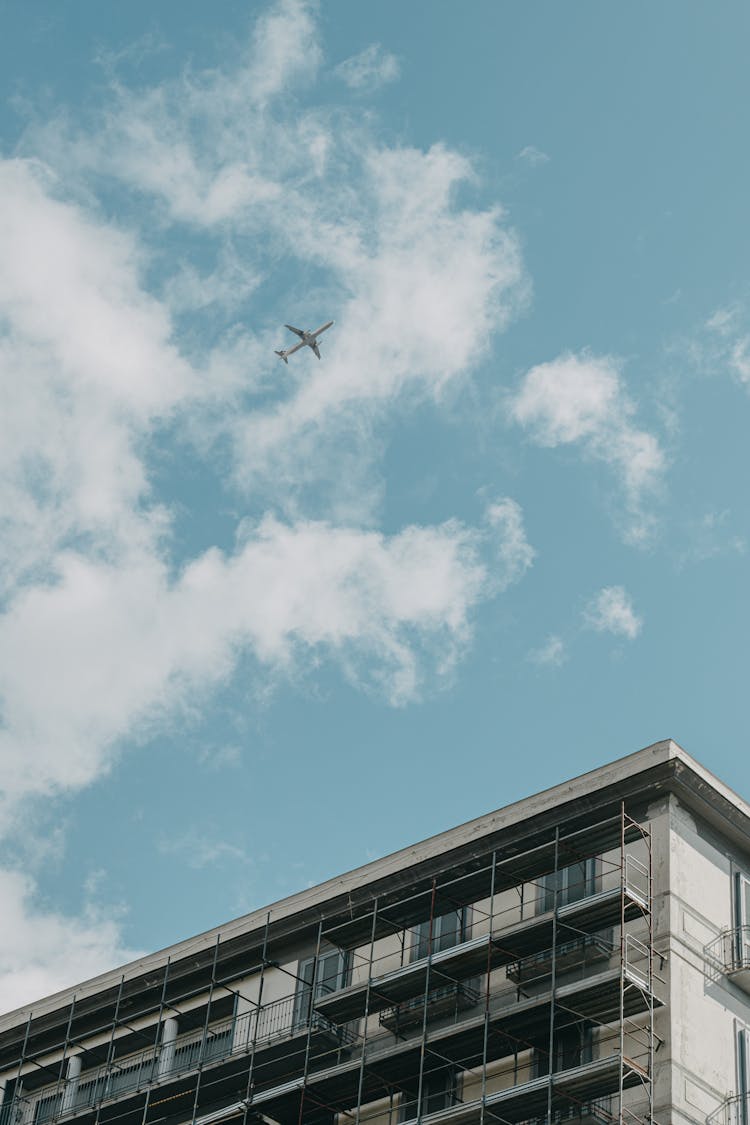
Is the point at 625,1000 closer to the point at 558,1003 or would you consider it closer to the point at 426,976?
the point at 558,1003

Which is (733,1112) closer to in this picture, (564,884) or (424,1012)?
(564,884)

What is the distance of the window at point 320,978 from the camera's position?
44.6 meters

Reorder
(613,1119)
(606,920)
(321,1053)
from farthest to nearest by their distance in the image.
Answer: (321,1053) < (606,920) < (613,1119)

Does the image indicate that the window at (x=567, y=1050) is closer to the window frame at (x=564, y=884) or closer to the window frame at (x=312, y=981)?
the window frame at (x=564, y=884)

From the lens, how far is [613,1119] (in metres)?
36.6

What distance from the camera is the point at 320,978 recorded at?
1780 inches

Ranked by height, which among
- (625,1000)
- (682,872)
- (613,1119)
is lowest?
(613,1119)

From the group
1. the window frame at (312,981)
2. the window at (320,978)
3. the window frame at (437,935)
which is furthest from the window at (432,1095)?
the window at (320,978)

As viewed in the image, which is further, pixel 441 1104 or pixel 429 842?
pixel 429 842

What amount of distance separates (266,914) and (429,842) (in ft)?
17.9

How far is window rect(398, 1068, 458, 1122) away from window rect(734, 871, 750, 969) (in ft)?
22.5

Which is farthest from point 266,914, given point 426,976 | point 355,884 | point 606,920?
point 606,920

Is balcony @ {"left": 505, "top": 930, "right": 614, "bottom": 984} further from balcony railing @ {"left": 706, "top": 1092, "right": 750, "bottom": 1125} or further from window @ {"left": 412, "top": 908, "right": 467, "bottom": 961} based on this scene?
balcony railing @ {"left": 706, "top": 1092, "right": 750, "bottom": 1125}

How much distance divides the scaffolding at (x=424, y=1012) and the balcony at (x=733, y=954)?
1.84 m
